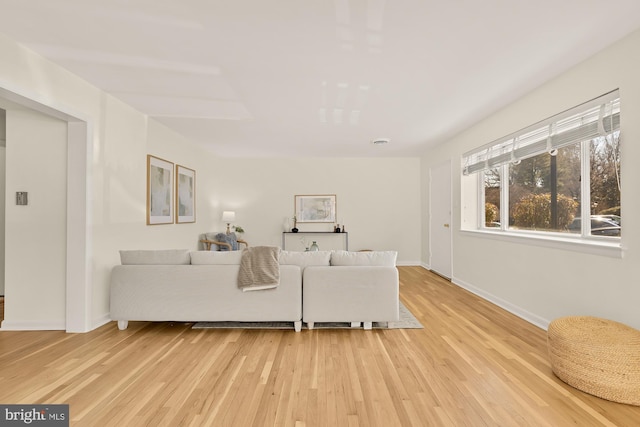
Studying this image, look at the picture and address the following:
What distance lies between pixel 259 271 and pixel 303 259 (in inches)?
17.9

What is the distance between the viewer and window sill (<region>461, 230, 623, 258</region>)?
252cm

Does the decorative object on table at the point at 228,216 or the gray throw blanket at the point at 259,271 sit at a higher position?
the decorative object on table at the point at 228,216

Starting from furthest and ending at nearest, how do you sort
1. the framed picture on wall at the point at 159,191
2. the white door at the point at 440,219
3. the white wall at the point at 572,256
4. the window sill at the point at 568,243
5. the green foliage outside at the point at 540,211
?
the white door at the point at 440,219 < the framed picture on wall at the point at 159,191 < the green foliage outside at the point at 540,211 < the window sill at the point at 568,243 < the white wall at the point at 572,256

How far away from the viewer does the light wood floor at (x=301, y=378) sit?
1.84 metres

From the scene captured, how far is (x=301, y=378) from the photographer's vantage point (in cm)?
227

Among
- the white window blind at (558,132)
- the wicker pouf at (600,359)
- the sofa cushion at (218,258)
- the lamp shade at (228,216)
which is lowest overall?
the wicker pouf at (600,359)

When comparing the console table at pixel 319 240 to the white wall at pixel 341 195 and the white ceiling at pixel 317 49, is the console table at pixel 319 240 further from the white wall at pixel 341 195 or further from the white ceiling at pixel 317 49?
the white ceiling at pixel 317 49

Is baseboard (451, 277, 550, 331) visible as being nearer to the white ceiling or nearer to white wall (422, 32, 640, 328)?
white wall (422, 32, 640, 328)

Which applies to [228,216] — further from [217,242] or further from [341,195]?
[341,195]

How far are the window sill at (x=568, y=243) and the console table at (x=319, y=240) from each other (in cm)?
357

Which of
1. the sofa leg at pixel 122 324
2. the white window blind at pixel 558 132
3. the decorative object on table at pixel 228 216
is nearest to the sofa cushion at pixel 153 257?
the sofa leg at pixel 122 324

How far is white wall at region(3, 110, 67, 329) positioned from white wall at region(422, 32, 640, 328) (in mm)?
4744

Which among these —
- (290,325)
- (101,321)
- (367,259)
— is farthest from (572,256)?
(101,321)

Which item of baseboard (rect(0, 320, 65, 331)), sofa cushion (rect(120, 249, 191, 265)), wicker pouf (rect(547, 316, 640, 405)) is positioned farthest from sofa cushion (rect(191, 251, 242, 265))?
wicker pouf (rect(547, 316, 640, 405))
